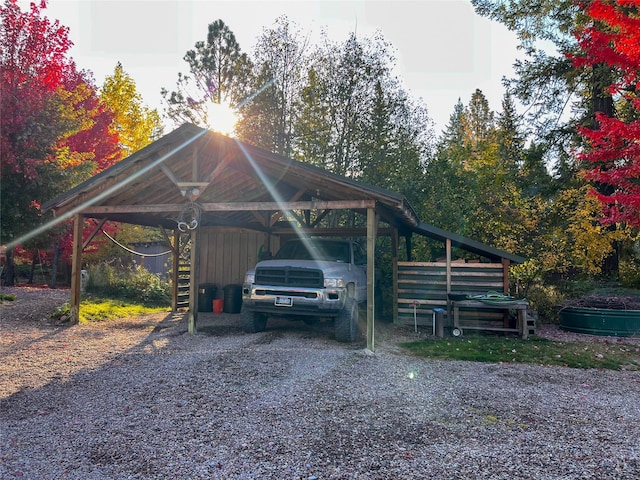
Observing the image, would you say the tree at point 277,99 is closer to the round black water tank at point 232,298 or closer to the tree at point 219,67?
the tree at point 219,67

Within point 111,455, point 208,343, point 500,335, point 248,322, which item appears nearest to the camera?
point 111,455

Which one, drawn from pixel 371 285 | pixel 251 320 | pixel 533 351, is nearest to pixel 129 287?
pixel 251 320

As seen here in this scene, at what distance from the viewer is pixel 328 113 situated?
19.0m

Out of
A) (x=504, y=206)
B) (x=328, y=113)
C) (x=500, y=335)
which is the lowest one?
(x=500, y=335)

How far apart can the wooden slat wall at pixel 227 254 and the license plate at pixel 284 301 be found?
5294mm

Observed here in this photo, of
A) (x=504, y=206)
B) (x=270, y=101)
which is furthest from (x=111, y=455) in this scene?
(x=270, y=101)

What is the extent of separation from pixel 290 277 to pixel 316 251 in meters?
1.45

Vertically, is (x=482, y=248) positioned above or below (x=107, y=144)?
below

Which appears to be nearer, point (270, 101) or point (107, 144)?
point (107, 144)

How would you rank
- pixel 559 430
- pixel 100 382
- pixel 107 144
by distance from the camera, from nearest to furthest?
pixel 559 430
pixel 100 382
pixel 107 144

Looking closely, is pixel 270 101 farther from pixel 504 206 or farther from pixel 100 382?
pixel 100 382

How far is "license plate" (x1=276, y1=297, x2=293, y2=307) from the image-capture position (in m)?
7.57

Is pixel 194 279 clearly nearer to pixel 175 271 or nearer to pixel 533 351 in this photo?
pixel 175 271

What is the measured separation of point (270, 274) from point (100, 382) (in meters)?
3.37
